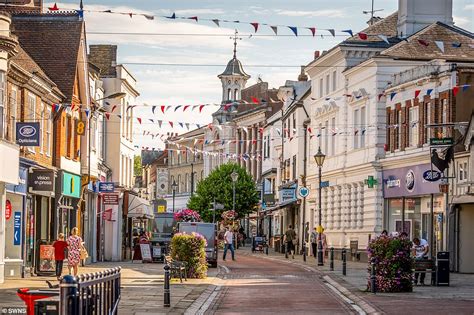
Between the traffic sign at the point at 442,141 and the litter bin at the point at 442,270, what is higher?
the traffic sign at the point at 442,141

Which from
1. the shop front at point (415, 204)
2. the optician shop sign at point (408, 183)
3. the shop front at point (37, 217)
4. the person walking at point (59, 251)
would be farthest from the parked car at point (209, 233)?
the person walking at point (59, 251)

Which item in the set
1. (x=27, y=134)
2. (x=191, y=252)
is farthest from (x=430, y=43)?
(x=27, y=134)

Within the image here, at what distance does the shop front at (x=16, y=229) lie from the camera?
136 feet

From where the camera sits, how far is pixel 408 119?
60906 mm

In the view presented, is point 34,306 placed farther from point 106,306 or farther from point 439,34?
point 439,34

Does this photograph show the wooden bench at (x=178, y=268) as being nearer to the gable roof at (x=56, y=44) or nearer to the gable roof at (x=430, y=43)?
the gable roof at (x=56, y=44)

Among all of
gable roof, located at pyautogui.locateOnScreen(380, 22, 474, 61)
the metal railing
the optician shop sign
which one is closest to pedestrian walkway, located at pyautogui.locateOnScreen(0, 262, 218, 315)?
the metal railing

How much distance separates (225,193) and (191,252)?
82.3 metres

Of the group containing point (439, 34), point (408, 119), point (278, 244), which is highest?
point (439, 34)

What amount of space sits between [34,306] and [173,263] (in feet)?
83.6

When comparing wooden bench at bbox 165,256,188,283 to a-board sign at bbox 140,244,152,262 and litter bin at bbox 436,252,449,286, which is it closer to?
litter bin at bbox 436,252,449,286

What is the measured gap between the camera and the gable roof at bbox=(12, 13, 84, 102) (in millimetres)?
51406

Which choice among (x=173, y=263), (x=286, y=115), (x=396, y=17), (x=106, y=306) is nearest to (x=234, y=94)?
(x=286, y=115)

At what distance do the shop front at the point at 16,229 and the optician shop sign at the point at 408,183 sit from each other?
65.2ft
